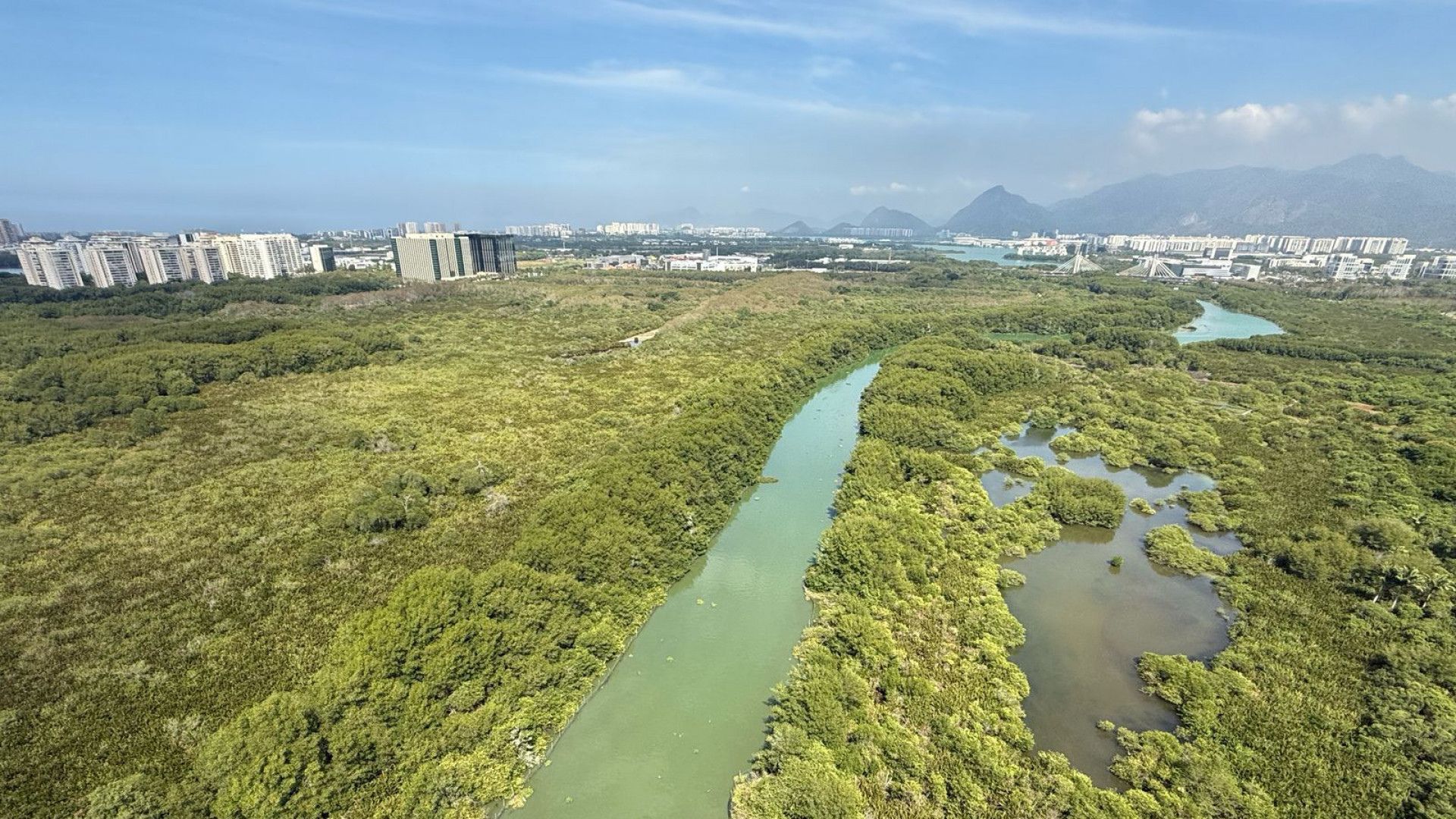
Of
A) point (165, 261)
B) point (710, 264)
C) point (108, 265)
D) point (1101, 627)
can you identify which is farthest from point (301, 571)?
point (710, 264)

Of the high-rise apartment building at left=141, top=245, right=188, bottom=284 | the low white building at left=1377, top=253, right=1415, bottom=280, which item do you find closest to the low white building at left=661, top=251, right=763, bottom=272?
the high-rise apartment building at left=141, top=245, right=188, bottom=284

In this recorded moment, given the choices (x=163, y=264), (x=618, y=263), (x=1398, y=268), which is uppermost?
(x=1398, y=268)

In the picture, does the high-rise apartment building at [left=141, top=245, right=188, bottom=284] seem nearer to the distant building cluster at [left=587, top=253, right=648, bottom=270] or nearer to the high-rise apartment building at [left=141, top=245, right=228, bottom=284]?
the high-rise apartment building at [left=141, top=245, right=228, bottom=284]

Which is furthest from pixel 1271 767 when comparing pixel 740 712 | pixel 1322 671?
pixel 740 712

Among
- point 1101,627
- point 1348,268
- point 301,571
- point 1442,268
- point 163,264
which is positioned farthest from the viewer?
point 1348,268

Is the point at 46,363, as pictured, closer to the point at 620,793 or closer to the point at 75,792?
the point at 75,792

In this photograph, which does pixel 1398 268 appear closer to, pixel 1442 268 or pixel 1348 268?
pixel 1442 268
